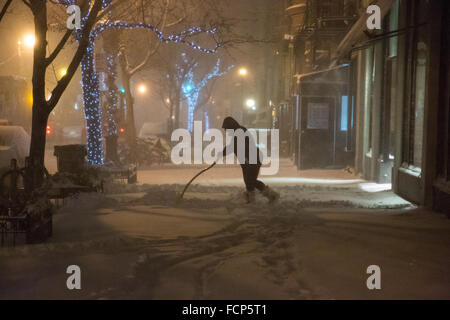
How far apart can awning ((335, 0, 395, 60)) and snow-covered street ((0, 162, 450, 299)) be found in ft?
18.4

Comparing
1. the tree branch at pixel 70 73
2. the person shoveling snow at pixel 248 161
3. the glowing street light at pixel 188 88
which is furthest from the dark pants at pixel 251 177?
the glowing street light at pixel 188 88

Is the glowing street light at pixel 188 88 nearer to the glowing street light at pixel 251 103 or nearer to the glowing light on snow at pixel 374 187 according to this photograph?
the glowing street light at pixel 251 103

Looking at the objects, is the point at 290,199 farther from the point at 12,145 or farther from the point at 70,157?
the point at 12,145

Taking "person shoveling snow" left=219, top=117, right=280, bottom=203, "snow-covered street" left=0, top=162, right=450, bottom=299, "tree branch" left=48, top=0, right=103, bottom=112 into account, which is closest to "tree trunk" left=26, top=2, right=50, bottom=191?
"tree branch" left=48, top=0, right=103, bottom=112

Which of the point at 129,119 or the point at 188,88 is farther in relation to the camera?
the point at 188,88

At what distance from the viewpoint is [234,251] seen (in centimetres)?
655

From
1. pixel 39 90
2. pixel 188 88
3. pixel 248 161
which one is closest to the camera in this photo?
pixel 39 90

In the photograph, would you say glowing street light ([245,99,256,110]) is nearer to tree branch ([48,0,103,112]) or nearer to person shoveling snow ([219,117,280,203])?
person shoveling snow ([219,117,280,203])

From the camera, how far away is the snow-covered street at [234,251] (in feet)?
16.6

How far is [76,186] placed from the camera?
1023cm

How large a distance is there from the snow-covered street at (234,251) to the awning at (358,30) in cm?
560

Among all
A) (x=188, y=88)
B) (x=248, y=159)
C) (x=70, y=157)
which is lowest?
(x=70, y=157)

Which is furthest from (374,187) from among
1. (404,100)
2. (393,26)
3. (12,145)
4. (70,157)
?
(12,145)

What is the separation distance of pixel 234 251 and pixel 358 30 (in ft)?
37.6
